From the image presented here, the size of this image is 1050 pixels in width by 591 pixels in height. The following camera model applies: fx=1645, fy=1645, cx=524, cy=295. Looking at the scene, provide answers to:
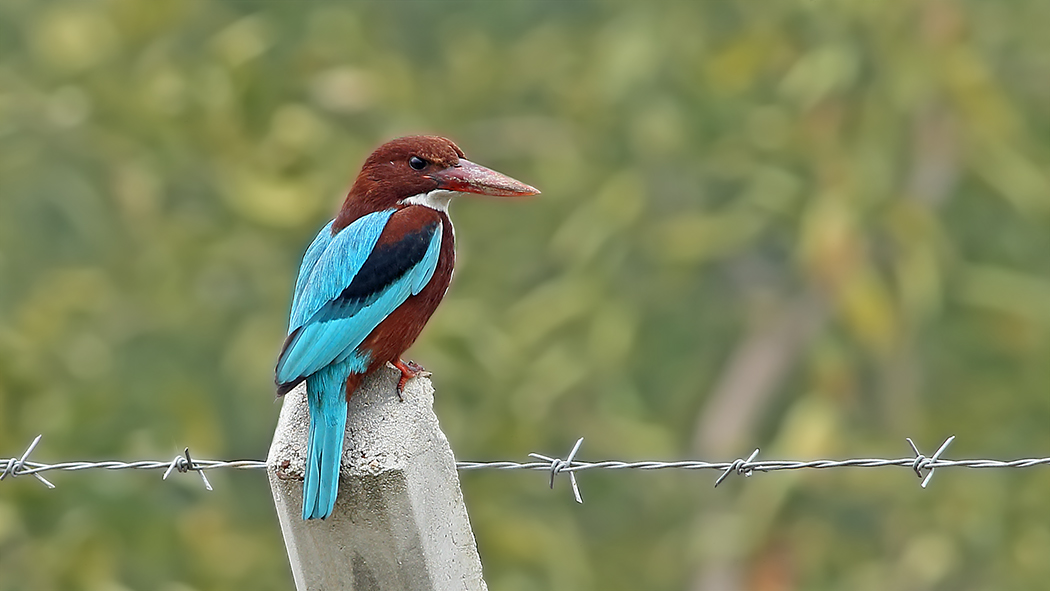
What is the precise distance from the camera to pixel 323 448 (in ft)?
8.21

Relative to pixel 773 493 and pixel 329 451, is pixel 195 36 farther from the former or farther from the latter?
pixel 329 451

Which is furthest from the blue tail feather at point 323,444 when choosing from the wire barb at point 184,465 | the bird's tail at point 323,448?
the wire barb at point 184,465

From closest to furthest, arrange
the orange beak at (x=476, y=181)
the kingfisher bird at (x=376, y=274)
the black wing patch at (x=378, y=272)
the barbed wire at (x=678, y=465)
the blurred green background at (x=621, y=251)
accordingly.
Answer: the barbed wire at (x=678, y=465)
the kingfisher bird at (x=376, y=274)
the black wing patch at (x=378, y=272)
the orange beak at (x=476, y=181)
the blurred green background at (x=621, y=251)

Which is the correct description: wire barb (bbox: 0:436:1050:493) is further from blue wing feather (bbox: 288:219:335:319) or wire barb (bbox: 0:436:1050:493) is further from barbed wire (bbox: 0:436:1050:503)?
blue wing feather (bbox: 288:219:335:319)

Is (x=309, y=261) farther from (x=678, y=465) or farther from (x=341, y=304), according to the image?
(x=678, y=465)

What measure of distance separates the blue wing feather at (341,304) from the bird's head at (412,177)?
0.19 feet

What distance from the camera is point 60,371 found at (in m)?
6.00

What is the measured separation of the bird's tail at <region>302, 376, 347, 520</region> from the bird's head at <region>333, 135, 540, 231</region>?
0.53 m

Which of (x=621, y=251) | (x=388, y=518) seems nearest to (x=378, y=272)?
(x=388, y=518)

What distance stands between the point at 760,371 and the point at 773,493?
769 millimetres

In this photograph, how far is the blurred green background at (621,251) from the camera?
6.44 metres

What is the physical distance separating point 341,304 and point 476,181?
39cm

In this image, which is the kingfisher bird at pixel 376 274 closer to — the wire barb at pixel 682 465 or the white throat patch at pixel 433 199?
the white throat patch at pixel 433 199

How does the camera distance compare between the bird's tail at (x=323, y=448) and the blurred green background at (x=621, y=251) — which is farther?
the blurred green background at (x=621, y=251)
